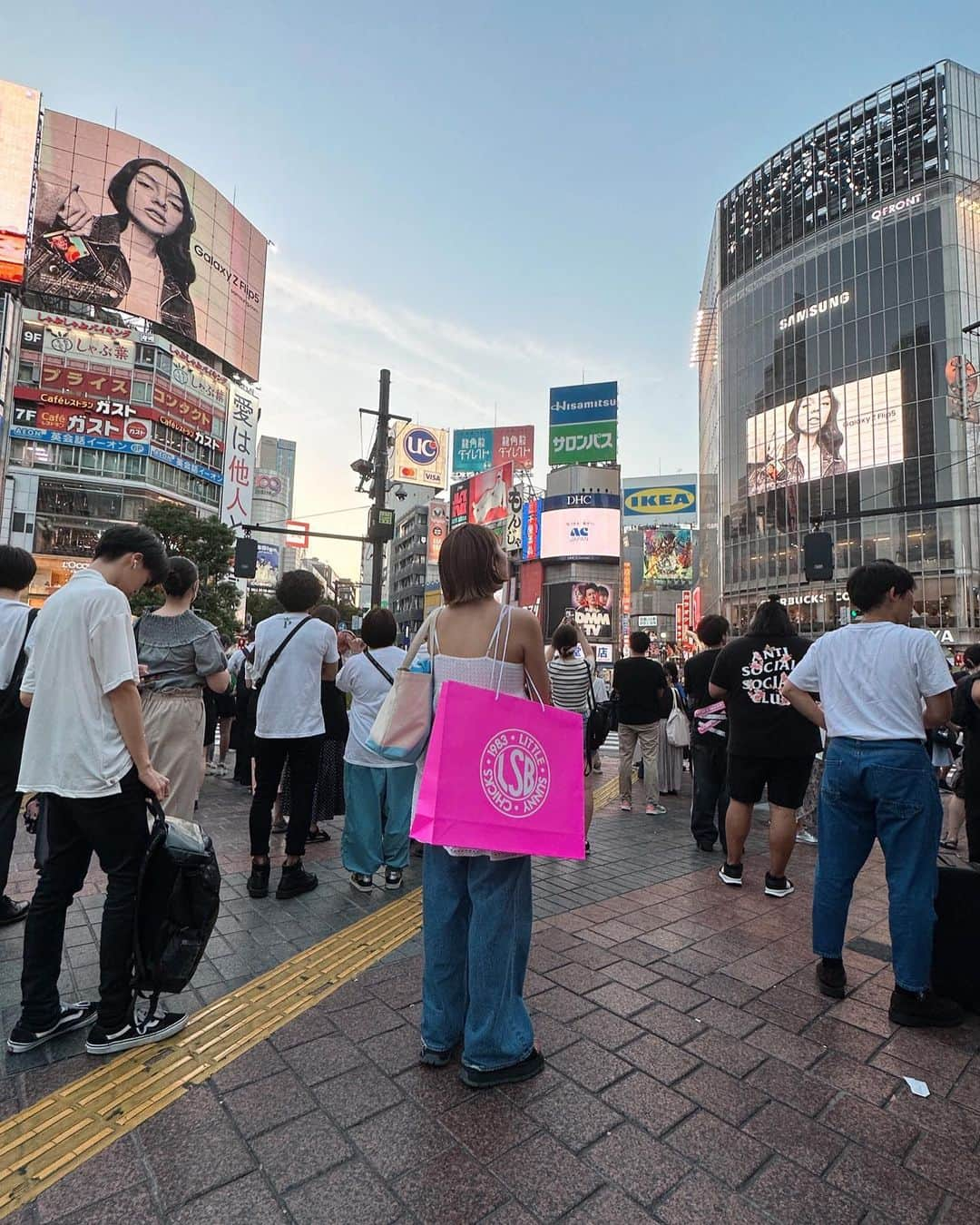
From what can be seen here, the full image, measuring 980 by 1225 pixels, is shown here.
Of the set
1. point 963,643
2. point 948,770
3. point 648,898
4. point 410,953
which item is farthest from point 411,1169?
point 963,643

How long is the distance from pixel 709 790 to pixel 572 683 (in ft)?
5.40

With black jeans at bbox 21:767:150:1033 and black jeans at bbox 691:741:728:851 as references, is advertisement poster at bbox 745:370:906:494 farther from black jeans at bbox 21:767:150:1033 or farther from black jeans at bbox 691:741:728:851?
black jeans at bbox 21:767:150:1033

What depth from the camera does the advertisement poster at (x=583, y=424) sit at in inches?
1713

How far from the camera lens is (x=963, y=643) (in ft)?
123

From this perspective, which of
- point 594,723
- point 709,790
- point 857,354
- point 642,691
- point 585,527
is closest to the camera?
point 594,723

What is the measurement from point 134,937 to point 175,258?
5899 cm

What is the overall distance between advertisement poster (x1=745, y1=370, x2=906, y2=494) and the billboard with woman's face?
44410 mm

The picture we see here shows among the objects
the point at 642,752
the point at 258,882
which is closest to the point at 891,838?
the point at 258,882

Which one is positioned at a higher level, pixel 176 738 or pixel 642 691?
pixel 642 691

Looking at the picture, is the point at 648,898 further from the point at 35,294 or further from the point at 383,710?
the point at 35,294

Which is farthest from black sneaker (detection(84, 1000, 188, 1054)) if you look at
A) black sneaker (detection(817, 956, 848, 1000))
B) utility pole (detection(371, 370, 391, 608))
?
utility pole (detection(371, 370, 391, 608))

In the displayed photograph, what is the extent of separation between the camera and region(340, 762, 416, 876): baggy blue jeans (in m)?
4.36

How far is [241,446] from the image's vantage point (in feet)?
155

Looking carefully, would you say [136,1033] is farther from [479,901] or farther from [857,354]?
[857,354]
